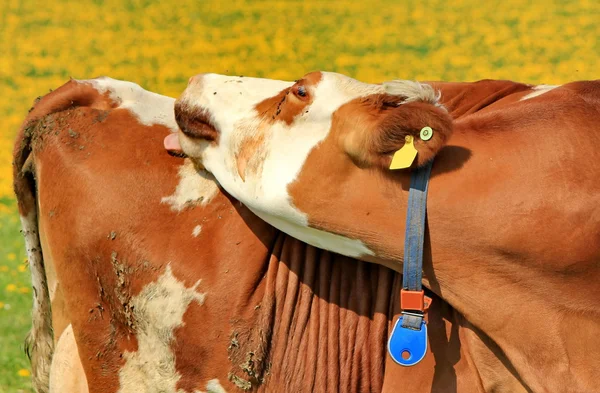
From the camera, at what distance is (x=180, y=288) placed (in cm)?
304

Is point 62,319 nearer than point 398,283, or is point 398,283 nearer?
point 398,283

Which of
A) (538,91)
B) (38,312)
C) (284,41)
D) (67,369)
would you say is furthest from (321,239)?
(284,41)

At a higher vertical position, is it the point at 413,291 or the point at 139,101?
the point at 139,101

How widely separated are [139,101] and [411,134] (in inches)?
60.3

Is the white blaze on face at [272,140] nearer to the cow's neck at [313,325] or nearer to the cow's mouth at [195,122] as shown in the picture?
the cow's mouth at [195,122]

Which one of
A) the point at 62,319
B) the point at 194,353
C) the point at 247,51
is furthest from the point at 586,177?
the point at 247,51

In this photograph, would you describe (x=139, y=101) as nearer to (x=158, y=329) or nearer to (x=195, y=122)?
(x=195, y=122)

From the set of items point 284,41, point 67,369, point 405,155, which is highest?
point 405,155

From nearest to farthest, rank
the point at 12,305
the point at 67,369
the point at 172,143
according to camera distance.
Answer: the point at 172,143, the point at 67,369, the point at 12,305

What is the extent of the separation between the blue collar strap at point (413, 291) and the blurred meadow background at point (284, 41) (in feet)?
26.0

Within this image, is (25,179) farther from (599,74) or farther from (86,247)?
(599,74)

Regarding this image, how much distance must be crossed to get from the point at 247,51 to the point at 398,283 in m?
10.1

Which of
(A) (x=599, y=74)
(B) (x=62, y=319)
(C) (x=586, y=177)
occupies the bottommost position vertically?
(A) (x=599, y=74)

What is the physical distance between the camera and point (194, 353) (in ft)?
9.90
